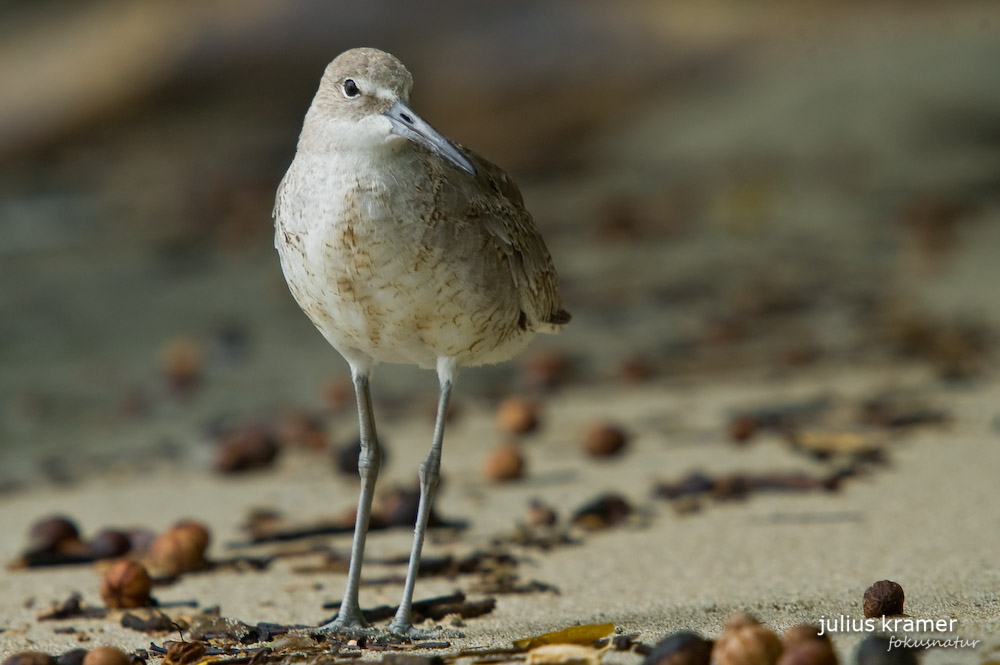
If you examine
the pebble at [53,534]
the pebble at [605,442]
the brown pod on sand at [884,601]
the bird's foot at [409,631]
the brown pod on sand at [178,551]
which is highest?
the pebble at [605,442]

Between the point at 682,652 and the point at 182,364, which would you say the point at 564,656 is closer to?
the point at 682,652

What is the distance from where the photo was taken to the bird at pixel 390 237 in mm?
3705

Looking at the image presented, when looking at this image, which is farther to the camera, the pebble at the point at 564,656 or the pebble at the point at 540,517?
the pebble at the point at 540,517

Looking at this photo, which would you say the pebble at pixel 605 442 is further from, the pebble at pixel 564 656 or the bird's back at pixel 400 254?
the pebble at pixel 564 656

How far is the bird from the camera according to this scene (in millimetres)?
3705

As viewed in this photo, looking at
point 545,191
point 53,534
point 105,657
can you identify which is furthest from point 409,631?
point 545,191

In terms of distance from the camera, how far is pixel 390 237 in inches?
146

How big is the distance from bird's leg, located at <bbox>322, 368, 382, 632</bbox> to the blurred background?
96.2 inches

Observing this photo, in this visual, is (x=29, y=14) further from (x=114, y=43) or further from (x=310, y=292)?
(x=310, y=292)

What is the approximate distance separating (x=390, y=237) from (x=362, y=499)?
1.06 metres

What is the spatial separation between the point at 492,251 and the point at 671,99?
501 inches

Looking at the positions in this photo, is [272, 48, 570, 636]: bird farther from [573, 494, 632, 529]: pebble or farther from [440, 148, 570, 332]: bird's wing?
[573, 494, 632, 529]: pebble

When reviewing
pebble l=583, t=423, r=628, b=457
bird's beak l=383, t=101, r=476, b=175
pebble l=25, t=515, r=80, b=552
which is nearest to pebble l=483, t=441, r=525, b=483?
pebble l=583, t=423, r=628, b=457

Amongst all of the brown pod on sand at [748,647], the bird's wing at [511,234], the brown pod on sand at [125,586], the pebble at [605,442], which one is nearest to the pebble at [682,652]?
the brown pod on sand at [748,647]
